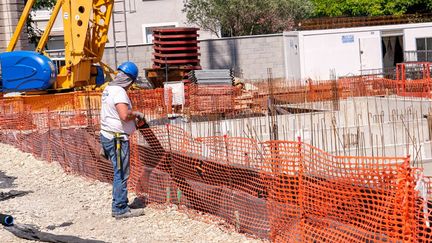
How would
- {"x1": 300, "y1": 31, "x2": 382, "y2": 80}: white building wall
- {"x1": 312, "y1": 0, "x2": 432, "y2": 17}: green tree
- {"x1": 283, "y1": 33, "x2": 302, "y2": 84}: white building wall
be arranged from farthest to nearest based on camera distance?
{"x1": 312, "y1": 0, "x2": 432, "y2": 17}: green tree → {"x1": 283, "y1": 33, "x2": 302, "y2": 84}: white building wall → {"x1": 300, "y1": 31, "x2": 382, "y2": 80}: white building wall

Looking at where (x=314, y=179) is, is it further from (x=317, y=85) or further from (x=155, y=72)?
(x=155, y=72)

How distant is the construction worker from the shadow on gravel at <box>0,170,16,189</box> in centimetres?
344

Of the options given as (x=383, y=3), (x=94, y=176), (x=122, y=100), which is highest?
(x=383, y=3)

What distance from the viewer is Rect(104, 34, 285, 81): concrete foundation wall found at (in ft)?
112

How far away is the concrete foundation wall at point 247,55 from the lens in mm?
34062

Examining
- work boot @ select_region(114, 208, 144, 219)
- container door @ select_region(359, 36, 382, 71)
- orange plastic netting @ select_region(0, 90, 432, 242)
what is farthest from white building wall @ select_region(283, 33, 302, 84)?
work boot @ select_region(114, 208, 144, 219)

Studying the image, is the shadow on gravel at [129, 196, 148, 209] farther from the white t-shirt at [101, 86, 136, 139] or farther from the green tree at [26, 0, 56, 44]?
the green tree at [26, 0, 56, 44]

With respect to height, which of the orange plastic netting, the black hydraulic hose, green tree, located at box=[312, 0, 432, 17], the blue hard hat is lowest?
the black hydraulic hose

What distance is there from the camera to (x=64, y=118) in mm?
16984

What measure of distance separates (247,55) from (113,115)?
25161 mm

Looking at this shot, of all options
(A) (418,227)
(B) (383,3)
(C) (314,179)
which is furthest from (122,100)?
(B) (383,3)

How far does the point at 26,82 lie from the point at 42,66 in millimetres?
576

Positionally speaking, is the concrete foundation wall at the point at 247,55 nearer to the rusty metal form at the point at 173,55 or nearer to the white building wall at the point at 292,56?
the white building wall at the point at 292,56

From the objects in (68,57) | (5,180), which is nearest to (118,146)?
(5,180)
